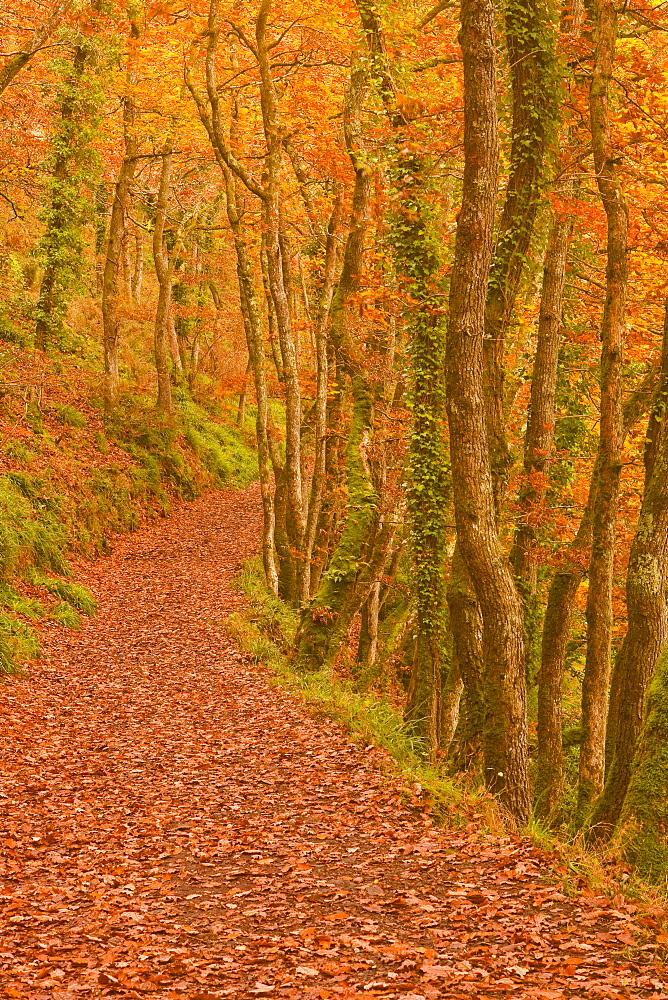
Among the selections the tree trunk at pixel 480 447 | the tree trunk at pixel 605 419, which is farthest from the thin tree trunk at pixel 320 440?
the tree trunk at pixel 480 447

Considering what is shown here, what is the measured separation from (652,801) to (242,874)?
3255 millimetres

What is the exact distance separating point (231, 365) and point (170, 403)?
10.9 meters

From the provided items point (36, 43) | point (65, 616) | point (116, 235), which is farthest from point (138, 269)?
point (36, 43)

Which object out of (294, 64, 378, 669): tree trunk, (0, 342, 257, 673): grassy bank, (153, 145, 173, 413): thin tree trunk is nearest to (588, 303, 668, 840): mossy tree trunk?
Result: (294, 64, 378, 669): tree trunk

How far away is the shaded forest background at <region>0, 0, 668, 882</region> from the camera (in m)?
8.34

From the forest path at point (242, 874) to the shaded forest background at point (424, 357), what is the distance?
1303 millimetres

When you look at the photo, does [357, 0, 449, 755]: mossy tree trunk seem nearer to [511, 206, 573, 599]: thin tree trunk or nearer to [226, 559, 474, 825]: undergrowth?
[226, 559, 474, 825]: undergrowth

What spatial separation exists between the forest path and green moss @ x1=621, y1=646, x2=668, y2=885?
855mm

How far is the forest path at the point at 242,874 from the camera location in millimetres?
5195

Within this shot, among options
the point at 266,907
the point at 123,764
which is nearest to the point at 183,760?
the point at 123,764

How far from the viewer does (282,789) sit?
30.2 ft

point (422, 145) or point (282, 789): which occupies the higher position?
point (422, 145)

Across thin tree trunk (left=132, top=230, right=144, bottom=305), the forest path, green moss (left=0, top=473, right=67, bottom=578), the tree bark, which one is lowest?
the forest path

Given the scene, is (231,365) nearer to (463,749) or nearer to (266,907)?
(463,749)
